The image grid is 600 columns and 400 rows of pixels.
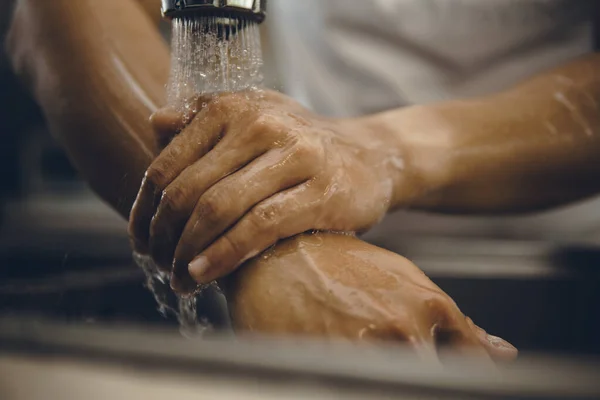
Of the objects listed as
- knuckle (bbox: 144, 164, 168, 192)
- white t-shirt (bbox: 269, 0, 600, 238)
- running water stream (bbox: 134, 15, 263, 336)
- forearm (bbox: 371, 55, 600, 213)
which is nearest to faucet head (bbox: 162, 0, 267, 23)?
running water stream (bbox: 134, 15, 263, 336)

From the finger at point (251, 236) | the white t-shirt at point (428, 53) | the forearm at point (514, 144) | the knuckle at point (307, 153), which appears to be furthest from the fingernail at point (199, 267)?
the white t-shirt at point (428, 53)

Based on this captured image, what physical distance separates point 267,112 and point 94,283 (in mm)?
346

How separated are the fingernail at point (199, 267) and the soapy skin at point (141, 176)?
1.0 inches

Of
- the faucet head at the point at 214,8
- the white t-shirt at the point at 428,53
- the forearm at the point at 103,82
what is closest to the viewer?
the faucet head at the point at 214,8

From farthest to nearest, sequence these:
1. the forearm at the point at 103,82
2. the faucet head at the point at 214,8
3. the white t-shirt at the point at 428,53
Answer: the white t-shirt at the point at 428,53 < the forearm at the point at 103,82 < the faucet head at the point at 214,8

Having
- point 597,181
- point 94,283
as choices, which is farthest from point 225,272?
point 597,181

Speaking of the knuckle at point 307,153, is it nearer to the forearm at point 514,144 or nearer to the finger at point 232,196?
the finger at point 232,196

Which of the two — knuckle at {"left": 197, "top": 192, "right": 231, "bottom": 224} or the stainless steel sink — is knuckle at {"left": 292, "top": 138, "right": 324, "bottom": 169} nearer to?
knuckle at {"left": 197, "top": 192, "right": 231, "bottom": 224}

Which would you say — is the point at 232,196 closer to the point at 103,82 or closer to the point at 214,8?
the point at 214,8

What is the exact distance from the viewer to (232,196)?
39 centimetres

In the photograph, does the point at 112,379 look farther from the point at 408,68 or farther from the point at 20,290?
the point at 408,68

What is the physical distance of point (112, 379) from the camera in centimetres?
22

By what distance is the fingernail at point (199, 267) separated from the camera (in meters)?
0.39

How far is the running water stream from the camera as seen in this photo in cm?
35
